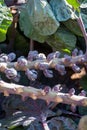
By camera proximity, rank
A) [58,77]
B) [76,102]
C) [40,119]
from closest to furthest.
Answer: [76,102] < [40,119] < [58,77]

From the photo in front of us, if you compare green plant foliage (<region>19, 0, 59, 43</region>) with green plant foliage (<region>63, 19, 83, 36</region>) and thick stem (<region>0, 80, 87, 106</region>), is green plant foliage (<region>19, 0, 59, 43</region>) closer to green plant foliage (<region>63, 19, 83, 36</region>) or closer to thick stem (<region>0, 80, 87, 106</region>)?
green plant foliage (<region>63, 19, 83, 36</region>)

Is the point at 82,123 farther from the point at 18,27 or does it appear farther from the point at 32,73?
the point at 18,27

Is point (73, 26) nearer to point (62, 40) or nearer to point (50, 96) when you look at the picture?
point (62, 40)

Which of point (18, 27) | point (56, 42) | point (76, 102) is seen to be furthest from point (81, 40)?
point (76, 102)

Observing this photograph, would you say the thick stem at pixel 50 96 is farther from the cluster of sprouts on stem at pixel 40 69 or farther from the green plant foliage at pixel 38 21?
the green plant foliage at pixel 38 21

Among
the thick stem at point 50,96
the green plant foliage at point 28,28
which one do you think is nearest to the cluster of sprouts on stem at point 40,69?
the thick stem at point 50,96

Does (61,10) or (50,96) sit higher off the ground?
(61,10)

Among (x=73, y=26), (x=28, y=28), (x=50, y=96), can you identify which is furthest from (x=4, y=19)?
(x=50, y=96)
